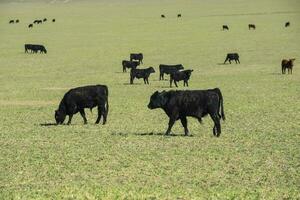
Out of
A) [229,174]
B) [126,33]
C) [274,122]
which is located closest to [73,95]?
[274,122]

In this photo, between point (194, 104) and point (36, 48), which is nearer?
point (194, 104)

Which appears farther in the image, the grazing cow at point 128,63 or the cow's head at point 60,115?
the grazing cow at point 128,63

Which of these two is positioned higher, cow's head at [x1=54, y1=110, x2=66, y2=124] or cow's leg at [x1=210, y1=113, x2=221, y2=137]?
cow's leg at [x1=210, y1=113, x2=221, y2=137]

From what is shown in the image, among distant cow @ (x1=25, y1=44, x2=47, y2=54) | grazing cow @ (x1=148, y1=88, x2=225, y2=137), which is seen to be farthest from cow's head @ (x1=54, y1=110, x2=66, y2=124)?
distant cow @ (x1=25, y1=44, x2=47, y2=54)

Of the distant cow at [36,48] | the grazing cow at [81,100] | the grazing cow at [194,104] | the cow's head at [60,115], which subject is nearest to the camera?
the grazing cow at [194,104]

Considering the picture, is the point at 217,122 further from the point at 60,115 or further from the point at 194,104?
the point at 60,115

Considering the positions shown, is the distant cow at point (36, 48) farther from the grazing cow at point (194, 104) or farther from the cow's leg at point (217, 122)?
the cow's leg at point (217, 122)

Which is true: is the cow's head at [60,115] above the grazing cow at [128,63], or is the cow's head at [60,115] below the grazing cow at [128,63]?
above

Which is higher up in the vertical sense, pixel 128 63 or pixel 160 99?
pixel 160 99

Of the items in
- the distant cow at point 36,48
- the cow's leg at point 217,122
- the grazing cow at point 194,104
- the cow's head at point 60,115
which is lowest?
the distant cow at point 36,48

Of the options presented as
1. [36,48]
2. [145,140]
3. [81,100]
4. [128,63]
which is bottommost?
[36,48]

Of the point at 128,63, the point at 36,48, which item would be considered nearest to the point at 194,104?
the point at 128,63

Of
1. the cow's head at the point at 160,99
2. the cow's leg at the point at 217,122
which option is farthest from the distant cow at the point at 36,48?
the cow's leg at the point at 217,122

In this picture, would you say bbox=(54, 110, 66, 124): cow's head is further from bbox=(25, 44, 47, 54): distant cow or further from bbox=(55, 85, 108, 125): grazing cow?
bbox=(25, 44, 47, 54): distant cow
